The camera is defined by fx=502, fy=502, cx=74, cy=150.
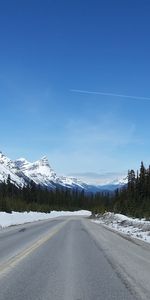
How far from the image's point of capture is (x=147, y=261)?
1481cm

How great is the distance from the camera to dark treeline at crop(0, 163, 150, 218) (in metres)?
70.5

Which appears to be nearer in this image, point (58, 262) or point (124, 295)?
point (124, 295)

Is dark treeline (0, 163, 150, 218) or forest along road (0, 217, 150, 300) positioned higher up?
dark treeline (0, 163, 150, 218)

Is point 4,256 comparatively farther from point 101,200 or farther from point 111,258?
point 101,200

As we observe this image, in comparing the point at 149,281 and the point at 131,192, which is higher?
the point at 131,192

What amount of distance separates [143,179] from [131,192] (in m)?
5.79

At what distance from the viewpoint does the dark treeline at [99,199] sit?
2774 inches

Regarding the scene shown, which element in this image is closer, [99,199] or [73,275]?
[73,275]

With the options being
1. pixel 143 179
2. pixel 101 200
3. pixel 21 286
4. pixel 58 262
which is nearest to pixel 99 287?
pixel 21 286

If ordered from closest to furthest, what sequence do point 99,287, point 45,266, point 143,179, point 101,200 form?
point 99,287
point 45,266
point 143,179
point 101,200

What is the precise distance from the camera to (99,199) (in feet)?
655

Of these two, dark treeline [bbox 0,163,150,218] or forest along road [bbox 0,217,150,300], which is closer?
forest along road [bbox 0,217,150,300]

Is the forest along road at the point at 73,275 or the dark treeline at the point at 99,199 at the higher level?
the dark treeline at the point at 99,199

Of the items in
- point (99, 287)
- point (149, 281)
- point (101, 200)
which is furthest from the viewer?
point (101, 200)
